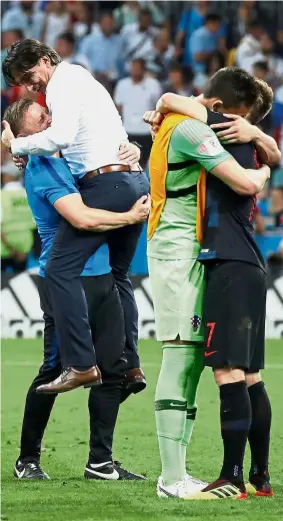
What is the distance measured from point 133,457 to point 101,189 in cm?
194

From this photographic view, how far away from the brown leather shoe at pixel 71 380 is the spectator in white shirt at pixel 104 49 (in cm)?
1242

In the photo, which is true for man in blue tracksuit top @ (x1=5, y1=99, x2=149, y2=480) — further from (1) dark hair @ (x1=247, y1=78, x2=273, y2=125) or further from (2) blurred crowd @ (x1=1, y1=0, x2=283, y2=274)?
(2) blurred crowd @ (x1=1, y1=0, x2=283, y2=274)

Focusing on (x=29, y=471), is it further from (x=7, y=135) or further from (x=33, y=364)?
(x=33, y=364)

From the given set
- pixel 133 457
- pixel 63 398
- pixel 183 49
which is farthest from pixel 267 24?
pixel 133 457

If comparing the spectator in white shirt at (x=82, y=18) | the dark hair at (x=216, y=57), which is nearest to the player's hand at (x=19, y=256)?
the dark hair at (x=216, y=57)

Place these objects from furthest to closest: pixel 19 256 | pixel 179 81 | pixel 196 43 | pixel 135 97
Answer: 1. pixel 196 43
2. pixel 179 81
3. pixel 135 97
4. pixel 19 256

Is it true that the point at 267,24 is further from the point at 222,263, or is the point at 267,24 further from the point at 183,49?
the point at 222,263

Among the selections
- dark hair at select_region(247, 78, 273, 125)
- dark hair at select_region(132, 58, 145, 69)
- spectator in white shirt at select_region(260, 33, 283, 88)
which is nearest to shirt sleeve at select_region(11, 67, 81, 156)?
dark hair at select_region(247, 78, 273, 125)

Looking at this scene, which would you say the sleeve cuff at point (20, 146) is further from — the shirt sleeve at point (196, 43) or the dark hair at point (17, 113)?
the shirt sleeve at point (196, 43)

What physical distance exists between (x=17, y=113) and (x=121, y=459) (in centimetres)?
227

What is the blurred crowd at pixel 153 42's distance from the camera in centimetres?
1669

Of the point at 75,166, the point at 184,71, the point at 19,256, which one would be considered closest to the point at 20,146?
the point at 75,166

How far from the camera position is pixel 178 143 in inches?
223

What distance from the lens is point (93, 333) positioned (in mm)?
6477
